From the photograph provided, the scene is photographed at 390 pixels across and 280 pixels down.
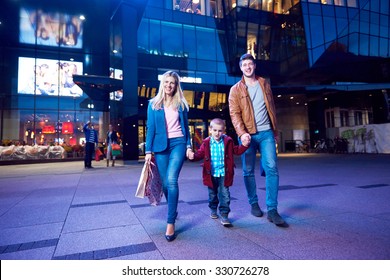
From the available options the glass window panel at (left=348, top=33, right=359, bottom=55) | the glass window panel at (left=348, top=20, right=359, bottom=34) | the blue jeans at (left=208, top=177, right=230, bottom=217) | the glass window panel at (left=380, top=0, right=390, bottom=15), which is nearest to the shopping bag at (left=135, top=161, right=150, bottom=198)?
the blue jeans at (left=208, top=177, right=230, bottom=217)

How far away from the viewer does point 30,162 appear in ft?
57.1

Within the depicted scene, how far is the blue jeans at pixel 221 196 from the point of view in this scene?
3.04 metres

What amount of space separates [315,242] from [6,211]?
442 centimetres

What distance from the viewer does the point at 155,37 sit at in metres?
21.6

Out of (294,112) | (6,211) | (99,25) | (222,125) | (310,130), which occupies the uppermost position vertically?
(99,25)

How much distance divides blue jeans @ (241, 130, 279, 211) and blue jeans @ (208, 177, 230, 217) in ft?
1.50

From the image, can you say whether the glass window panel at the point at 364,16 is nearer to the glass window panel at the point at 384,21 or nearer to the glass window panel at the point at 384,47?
the glass window panel at the point at 384,21

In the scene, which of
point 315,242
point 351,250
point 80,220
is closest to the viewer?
point 351,250

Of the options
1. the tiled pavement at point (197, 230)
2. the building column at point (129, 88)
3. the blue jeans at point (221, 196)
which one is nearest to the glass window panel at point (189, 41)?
the building column at point (129, 88)

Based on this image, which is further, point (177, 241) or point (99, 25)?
point (99, 25)

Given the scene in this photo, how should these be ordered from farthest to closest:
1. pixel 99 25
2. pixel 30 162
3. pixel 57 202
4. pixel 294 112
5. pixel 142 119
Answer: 1. pixel 294 112
2. pixel 99 25
3. pixel 142 119
4. pixel 30 162
5. pixel 57 202

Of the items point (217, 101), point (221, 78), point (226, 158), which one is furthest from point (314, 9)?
point (226, 158)

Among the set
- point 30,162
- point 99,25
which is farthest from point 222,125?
point 99,25

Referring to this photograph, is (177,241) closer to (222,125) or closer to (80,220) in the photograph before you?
(222,125)
